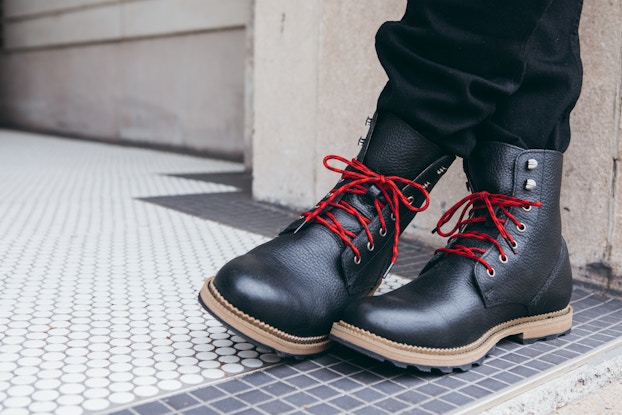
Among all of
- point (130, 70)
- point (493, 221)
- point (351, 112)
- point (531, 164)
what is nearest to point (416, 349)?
point (493, 221)

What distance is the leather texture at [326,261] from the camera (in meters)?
1.01

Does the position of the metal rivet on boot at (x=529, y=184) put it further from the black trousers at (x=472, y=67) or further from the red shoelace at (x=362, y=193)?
the red shoelace at (x=362, y=193)

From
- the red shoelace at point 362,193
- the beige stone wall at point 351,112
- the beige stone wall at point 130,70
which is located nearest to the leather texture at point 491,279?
the red shoelace at point 362,193

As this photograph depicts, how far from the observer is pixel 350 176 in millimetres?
1152

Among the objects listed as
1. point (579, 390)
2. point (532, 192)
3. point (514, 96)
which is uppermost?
point (514, 96)

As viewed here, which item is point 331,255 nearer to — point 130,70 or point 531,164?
point 531,164

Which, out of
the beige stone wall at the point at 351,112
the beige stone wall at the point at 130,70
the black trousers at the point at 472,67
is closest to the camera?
the black trousers at the point at 472,67

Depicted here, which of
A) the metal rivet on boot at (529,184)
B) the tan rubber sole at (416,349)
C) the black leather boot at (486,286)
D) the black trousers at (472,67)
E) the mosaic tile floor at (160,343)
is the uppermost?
the black trousers at (472,67)

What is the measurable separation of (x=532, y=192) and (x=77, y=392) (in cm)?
81

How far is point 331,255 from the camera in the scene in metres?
1.09

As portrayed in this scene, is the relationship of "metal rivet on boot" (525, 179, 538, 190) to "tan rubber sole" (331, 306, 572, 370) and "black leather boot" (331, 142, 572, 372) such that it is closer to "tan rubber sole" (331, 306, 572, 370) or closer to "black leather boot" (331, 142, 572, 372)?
"black leather boot" (331, 142, 572, 372)

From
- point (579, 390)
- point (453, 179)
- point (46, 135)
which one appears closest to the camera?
point (579, 390)

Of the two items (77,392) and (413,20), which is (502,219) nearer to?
(413,20)

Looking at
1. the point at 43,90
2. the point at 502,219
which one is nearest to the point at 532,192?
the point at 502,219
